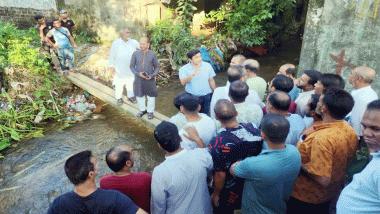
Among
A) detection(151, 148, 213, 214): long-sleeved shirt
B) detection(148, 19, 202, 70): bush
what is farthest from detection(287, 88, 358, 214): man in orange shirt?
detection(148, 19, 202, 70): bush

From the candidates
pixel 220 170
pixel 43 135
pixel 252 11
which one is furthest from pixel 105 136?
pixel 252 11

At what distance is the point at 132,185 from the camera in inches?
90.0

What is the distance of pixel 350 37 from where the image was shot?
4305mm

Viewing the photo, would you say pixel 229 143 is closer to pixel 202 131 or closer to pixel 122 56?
pixel 202 131

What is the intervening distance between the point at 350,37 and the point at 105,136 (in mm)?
4934

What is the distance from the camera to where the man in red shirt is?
227 centimetres

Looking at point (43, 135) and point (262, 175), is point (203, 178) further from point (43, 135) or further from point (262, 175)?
point (43, 135)

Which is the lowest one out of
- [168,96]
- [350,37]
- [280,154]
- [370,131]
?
[168,96]

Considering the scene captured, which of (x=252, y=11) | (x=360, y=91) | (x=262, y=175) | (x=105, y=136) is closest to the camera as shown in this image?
(x=262, y=175)

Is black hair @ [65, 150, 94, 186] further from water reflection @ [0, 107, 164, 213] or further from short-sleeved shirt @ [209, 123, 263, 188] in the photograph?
water reflection @ [0, 107, 164, 213]

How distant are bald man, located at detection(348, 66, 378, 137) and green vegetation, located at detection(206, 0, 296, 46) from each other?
5470mm

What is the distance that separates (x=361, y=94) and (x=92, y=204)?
10.6 ft

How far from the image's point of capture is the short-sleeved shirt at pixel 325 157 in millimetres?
2195

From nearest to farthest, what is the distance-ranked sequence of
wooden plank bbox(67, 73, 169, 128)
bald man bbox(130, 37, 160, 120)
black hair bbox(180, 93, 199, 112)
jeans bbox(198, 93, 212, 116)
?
black hair bbox(180, 93, 199, 112), jeans bbox(198, 93, 212, 116), bald man bbox(130, 37, 160, 120), wooden plank bbox(67, 73, 169, 128)
